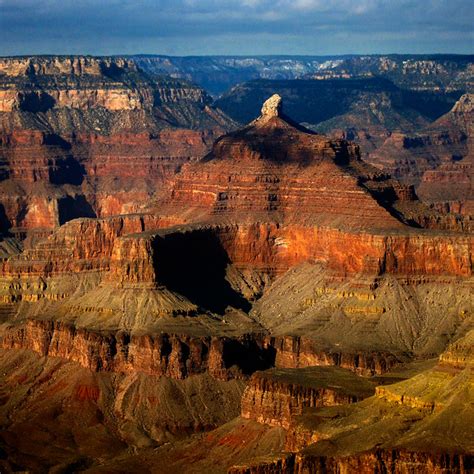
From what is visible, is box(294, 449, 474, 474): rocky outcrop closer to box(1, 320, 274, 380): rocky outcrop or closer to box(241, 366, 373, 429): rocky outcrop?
box(241, 366, 373, 429): rocky outcrop

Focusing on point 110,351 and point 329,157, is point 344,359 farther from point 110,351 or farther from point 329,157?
point 329,157

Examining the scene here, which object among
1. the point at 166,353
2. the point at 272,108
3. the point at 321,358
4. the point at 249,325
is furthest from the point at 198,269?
the point at 272,108

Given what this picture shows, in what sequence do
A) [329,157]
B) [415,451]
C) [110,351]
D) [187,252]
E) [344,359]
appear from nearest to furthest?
[415,451], [344,359], [110,351], [187,252], [329,157]

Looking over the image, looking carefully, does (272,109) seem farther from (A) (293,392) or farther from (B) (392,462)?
(B) (392,462)

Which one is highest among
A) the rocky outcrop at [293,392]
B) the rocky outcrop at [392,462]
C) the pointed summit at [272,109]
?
the pointed summit at [272,109]

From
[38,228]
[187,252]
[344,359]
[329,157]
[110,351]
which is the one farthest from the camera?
[38,228]

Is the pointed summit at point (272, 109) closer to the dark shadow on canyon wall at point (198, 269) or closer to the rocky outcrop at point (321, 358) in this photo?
the dark shadow on canyon wall at point (198, 269)

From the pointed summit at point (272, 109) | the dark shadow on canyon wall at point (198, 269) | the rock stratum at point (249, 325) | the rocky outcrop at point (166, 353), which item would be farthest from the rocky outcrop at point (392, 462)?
the pointed summit at point (272, 109)

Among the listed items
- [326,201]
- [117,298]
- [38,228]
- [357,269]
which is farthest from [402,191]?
[38,228]
